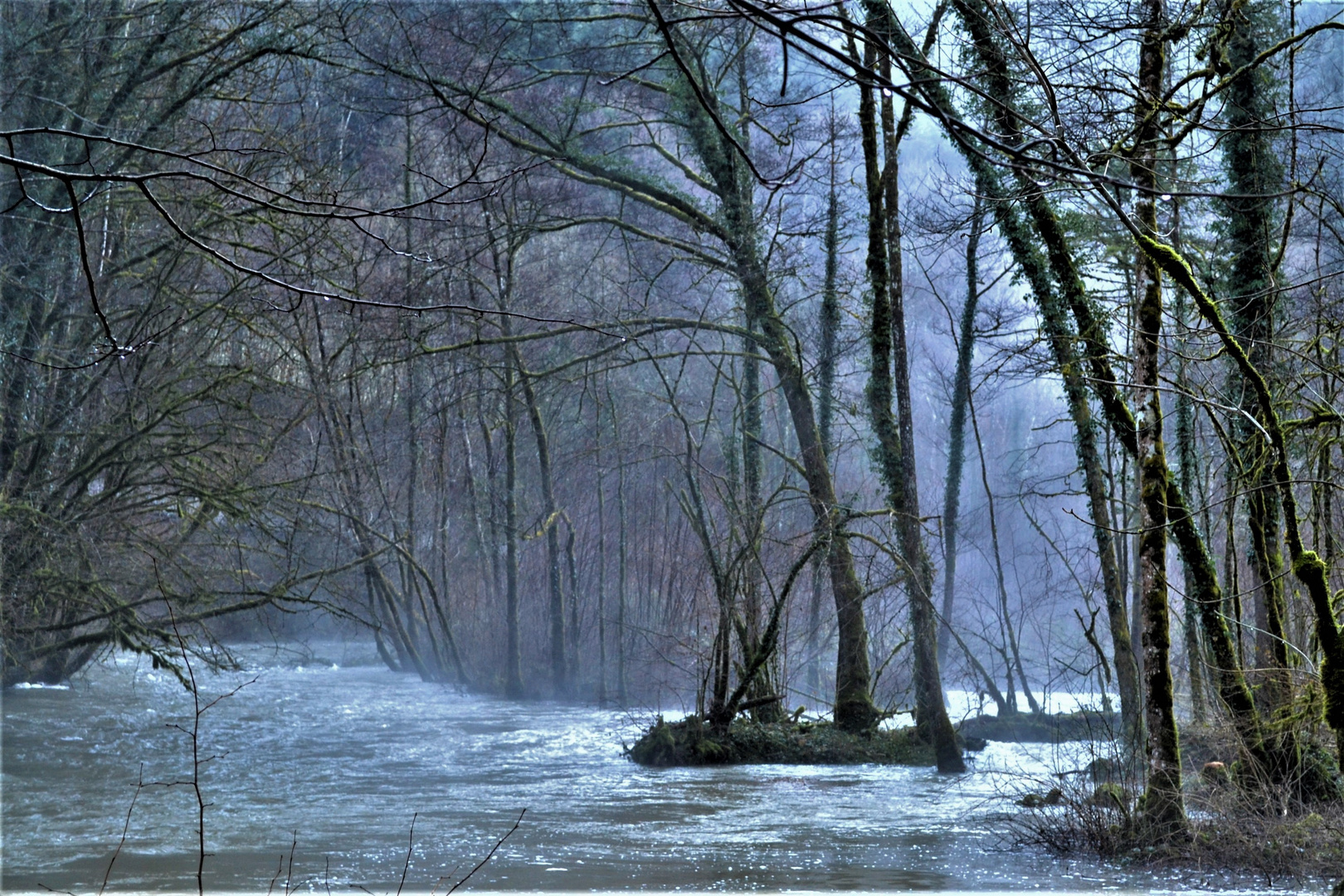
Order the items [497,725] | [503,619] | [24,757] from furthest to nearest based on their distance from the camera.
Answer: [503,619] → [497,725] → [24,757]

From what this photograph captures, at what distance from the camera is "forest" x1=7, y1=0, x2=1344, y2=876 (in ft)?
22.6

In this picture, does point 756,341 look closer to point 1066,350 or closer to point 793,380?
point 793,380

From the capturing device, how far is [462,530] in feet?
73.4

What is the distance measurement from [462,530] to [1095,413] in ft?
46.1

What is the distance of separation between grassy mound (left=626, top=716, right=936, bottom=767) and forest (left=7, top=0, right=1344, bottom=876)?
63 mm

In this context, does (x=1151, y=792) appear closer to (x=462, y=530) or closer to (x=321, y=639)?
(x=462, y=530)

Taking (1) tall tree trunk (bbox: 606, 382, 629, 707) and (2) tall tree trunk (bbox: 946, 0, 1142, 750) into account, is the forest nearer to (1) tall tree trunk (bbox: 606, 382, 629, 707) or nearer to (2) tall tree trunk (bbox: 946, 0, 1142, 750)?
(2) tall tree trunk (bbox: 946, 0, 1142, 750)

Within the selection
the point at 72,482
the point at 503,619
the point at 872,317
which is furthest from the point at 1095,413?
the point at 503,619

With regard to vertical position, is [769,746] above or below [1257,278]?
below

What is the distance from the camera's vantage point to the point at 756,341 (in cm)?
1459

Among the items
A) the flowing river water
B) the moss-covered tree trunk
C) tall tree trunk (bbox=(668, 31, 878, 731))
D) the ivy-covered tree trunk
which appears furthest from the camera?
tall tree trunk (bbox=(668, 31, 878, 731))

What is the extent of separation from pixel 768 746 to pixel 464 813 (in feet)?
12.8

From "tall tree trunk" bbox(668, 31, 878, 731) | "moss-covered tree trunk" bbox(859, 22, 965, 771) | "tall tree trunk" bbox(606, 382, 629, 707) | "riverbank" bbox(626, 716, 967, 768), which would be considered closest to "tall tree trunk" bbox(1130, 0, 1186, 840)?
"moss-covered tree trunk" bbox(859, 22, 965, 771)

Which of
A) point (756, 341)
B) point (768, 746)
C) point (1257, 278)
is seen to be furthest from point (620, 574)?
point (1257, 278)
